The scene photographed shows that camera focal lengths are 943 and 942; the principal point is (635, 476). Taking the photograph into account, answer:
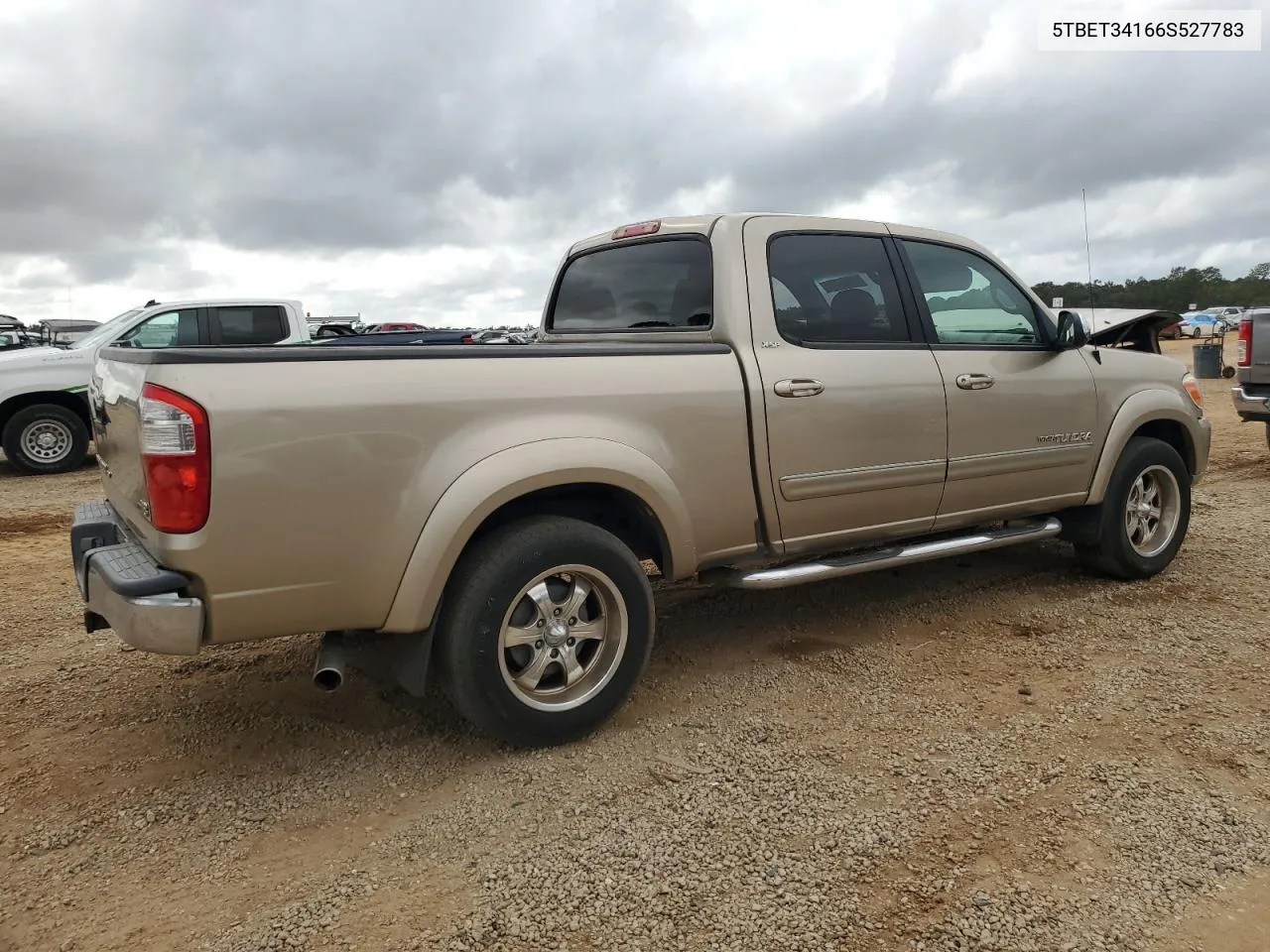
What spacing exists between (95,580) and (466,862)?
1.43 meters

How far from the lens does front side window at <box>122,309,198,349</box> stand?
978cm

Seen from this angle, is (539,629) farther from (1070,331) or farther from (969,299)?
(1070,331)

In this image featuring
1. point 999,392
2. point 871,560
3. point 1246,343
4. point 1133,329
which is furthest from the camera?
point 1246,343

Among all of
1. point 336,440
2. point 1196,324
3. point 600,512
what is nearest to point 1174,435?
point 600,512

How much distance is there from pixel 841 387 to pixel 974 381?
834mm

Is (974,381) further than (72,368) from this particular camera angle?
No

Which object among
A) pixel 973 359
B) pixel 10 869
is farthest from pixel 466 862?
pixel 973 359

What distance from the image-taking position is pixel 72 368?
381 inches

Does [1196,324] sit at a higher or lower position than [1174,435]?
higher

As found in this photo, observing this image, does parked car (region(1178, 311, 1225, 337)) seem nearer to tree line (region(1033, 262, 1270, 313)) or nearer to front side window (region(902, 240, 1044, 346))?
tree line (region(1033, 262, 1270, 313))

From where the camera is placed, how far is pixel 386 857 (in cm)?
261

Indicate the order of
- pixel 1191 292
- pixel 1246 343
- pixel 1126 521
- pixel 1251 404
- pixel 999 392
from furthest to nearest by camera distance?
1. pixel 1191 292
2. pixel 1246 343
3. pixel 1251 404
4. pixel 1126 521
5. pixel 999 392

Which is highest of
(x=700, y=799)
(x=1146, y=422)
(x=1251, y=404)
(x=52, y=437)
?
(x=52, y=437)

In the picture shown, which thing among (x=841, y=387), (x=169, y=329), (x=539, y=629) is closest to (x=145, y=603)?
(x=539, y=629)
